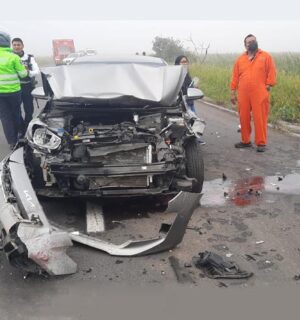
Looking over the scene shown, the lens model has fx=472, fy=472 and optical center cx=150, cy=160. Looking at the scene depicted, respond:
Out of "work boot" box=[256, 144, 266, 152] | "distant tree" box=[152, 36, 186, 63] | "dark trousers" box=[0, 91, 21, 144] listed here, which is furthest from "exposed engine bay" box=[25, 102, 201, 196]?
"distant tree" box=[152, 36, 186, 63]

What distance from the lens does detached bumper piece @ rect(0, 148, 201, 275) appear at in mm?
3371

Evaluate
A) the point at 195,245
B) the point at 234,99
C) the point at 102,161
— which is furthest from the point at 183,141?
the point at 234,99

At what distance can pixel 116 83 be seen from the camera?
18.4 ft

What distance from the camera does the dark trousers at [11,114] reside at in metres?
7.69

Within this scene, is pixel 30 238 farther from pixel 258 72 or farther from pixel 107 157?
pixel 258 72

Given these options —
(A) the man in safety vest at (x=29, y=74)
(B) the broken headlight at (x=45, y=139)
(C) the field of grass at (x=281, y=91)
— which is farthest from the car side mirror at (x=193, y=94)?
(C) the field of grass at (x=281, y=91)

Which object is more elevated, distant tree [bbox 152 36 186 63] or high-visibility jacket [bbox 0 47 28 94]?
high-visibility jacket [bbox 0 47 28 94]

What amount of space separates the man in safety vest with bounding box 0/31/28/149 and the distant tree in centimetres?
2743

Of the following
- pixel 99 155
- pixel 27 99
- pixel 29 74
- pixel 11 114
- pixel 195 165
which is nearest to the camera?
pixel 99 155

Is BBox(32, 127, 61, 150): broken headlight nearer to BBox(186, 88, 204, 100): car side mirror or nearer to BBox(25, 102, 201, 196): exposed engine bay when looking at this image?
BBox(25, 102, 201, 196): exposed engine bay

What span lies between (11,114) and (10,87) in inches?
20.9

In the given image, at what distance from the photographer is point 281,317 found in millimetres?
3021

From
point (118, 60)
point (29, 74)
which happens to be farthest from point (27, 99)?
point (118, 60)

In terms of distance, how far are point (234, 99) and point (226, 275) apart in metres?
5.45
